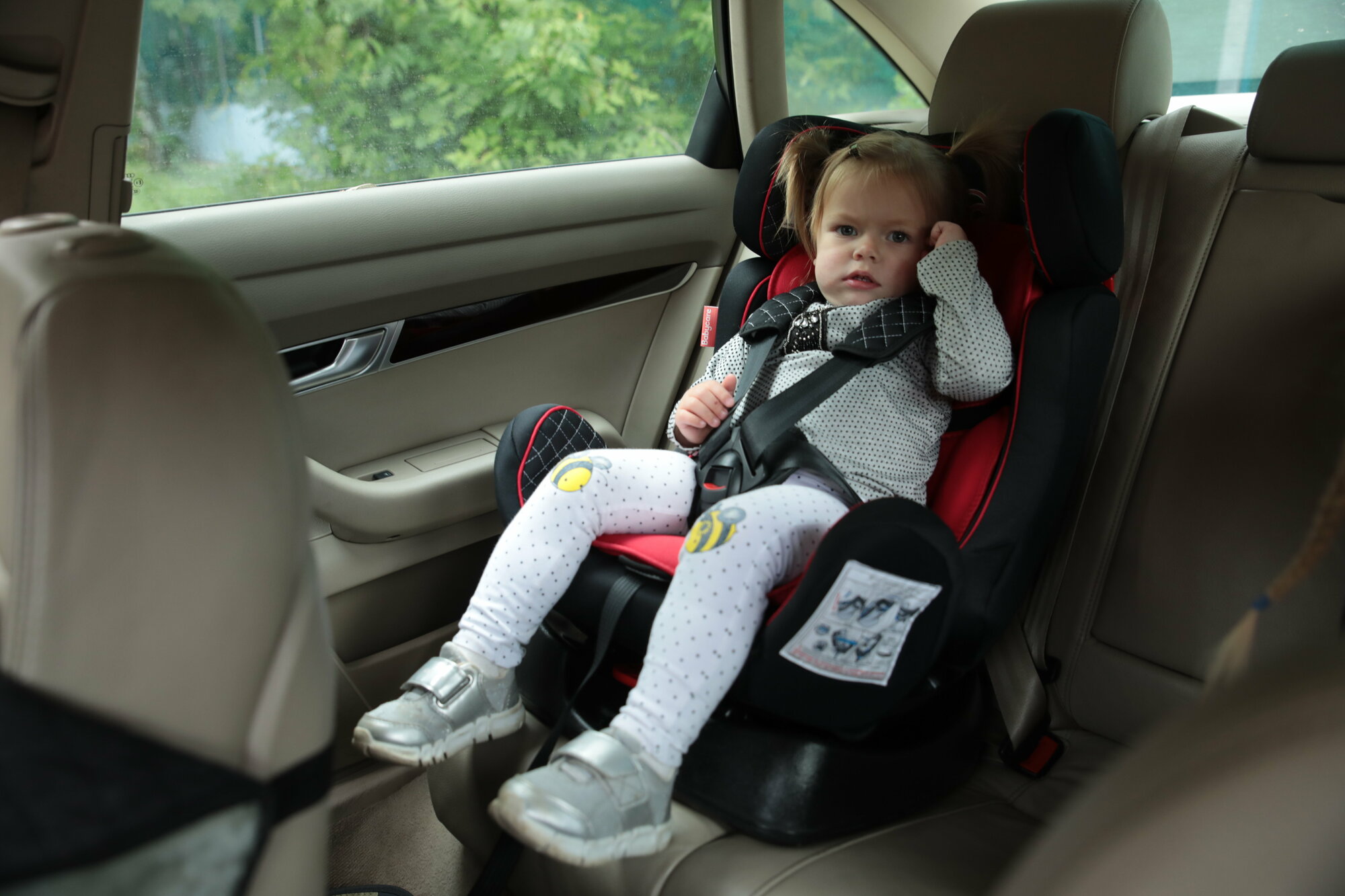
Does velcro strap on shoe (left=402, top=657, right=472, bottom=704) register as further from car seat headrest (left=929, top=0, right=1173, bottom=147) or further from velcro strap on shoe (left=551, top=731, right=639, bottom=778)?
car seat headrest (left=929, top=0, right=1173, bottom=147)

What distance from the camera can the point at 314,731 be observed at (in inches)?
30.6

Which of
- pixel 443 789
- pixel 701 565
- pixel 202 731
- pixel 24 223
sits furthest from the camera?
pixel 443 789

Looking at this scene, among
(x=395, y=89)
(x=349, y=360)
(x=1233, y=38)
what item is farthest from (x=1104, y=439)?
(x=395, y=89)

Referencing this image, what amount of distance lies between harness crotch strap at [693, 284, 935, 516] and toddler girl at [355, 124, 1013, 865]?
2 cm

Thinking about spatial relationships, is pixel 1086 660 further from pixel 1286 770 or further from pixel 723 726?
pixel 1286 770

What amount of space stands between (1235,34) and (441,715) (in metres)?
1.85

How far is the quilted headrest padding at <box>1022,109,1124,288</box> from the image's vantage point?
1.32m

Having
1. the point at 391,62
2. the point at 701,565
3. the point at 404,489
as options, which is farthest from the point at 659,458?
the point at 391,62

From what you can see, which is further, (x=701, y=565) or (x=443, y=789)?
(x=443, y=789)

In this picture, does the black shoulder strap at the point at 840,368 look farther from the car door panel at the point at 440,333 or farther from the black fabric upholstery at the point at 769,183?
the car door panel at the point at 440,333

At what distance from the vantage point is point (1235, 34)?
1.86 metres

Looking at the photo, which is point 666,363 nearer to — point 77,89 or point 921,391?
point 921,391

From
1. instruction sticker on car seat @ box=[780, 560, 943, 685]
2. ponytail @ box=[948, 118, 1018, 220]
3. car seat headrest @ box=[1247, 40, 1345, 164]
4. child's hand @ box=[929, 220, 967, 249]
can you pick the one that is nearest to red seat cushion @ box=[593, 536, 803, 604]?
instruction sticker on car seat @ box=[780, 560, 943, 685]

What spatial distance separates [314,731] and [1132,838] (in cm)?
59
